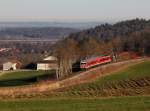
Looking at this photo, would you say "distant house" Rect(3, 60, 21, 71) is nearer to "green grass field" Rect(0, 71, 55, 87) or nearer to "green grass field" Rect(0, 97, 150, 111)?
Answer: "green grass field" Rect(0, 71, 55, 87)

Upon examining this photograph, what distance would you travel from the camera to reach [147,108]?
52.4ft

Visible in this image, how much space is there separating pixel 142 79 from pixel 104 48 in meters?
54.1

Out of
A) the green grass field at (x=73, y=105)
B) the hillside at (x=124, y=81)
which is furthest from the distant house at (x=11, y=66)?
the green grass field at (x=73, y=105)

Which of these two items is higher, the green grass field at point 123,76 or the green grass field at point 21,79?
the green grass field at point 123,76

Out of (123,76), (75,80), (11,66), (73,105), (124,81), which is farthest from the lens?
(11,66)

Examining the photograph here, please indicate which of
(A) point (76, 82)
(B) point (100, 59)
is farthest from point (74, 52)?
(A) point (76, 82)

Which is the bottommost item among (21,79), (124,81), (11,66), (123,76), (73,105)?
(11,66)

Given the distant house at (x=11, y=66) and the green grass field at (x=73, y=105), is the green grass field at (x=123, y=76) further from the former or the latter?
the distant house at (x=11, y=66)

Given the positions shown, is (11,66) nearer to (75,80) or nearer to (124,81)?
(75,80)

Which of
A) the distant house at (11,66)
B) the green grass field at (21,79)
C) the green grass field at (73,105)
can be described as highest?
the green grass field at (73,105)

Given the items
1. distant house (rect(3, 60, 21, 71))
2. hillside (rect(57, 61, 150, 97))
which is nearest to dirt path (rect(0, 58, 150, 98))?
hillside (rect(57, 61, 150, 97))

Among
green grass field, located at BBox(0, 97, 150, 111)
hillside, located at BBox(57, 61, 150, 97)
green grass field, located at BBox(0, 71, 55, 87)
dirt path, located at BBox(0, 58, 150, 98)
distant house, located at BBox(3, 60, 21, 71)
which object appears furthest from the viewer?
distant house, located at BBox(3, 60, 21, 71)

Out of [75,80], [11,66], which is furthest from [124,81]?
[11,66]

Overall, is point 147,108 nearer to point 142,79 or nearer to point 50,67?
point 142,79
